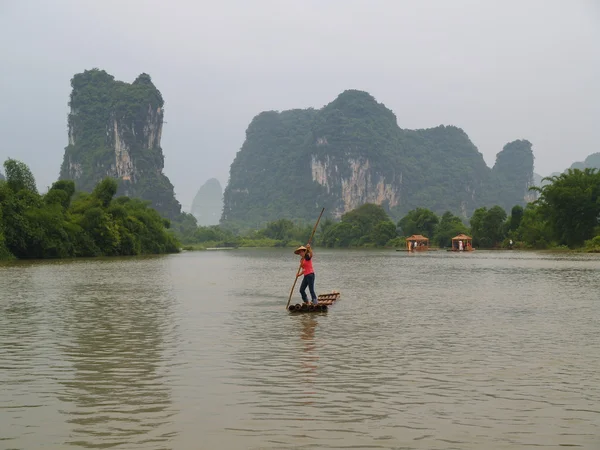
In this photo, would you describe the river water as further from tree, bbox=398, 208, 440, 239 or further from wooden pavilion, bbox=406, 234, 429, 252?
tree, bbox=398, 208, 440, 239

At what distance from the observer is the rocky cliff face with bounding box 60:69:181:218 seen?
154125mm

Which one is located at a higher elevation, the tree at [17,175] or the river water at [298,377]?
the tree at [17,175]

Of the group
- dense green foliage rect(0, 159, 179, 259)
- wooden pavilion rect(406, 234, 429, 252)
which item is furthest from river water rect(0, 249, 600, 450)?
wooden pavilion rect(406, 234, 429, 252)

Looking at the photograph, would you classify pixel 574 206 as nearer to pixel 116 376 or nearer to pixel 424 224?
pixel 424 224

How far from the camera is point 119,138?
506ft

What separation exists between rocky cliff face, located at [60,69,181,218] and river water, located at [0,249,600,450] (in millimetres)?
144601

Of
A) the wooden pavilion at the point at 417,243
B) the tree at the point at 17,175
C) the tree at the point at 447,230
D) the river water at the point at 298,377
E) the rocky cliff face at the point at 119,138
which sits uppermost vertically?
the rocky cliff face at the point at 119,138

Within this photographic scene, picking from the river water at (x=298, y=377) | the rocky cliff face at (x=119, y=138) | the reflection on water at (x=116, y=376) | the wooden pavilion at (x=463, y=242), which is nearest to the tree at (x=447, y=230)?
the wooden pavilion at (x=463, y=242)

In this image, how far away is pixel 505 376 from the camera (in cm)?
735

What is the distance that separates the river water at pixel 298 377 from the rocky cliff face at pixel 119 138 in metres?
145

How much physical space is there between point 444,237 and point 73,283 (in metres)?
74.7

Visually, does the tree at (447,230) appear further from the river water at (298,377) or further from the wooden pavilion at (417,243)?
the river water at (298,377)

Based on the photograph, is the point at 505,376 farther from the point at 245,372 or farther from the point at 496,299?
the point at 496,299

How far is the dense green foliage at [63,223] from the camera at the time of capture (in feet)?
134
